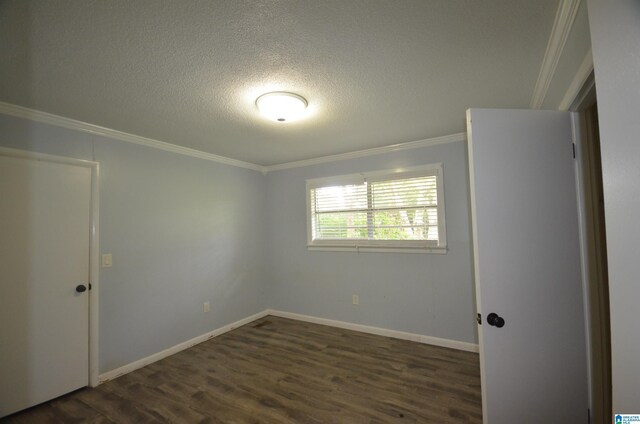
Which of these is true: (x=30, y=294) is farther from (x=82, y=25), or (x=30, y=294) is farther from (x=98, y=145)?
(x=82, y=25)

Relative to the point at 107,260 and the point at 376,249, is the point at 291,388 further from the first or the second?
the point at 107,260

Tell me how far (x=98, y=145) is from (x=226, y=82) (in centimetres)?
171

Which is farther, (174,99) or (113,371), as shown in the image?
(113,371)

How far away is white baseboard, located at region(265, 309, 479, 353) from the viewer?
3.03 meters

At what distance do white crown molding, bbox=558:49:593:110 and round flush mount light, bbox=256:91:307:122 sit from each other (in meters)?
1.59

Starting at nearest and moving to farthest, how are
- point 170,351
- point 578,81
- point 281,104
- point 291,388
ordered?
point 578,81 < point 281,104 < point 291,388 < point 170,351

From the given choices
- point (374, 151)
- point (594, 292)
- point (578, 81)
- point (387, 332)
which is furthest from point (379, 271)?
point (578, 81)

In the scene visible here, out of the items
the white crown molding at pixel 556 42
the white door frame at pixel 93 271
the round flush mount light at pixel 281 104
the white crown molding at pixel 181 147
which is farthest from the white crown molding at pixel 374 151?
the white door frame at pixel 93 271

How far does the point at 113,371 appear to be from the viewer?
102 inches

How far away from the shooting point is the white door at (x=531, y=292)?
1.43 meters

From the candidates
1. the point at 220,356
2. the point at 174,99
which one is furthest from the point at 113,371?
the point at 174,99

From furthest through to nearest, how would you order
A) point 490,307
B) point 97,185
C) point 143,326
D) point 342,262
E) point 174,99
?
point 342,262 → point 143,326 → point 97,185 → point 174,99 → point 490,307

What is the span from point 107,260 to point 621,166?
3.44 metres

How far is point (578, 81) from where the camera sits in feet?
4.50
